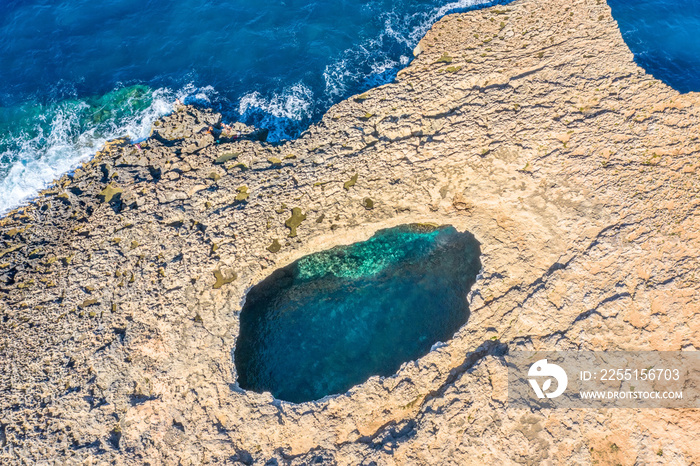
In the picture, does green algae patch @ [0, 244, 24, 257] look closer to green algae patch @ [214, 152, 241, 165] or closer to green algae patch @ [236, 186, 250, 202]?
green algae patch @ [214, 152, 241, 165]

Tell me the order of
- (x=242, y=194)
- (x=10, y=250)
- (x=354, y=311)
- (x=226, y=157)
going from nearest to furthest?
(x=354, y=311) < (x=242, y=194) < (x=10, y=250) < (x=226, y=157)

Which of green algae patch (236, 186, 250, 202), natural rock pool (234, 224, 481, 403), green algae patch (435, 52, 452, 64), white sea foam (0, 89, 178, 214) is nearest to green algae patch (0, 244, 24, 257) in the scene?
white sea foam (0, 89, 178, 214)

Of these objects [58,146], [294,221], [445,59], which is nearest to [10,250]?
[58,146]

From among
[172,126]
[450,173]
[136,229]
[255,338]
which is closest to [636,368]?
[450,173]

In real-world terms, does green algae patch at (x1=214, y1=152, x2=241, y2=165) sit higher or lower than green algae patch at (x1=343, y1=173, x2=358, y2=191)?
higher

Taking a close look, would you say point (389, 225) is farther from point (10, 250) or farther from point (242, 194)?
point (10, 250)

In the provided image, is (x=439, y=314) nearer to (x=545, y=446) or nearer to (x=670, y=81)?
(x=545, y=446)
